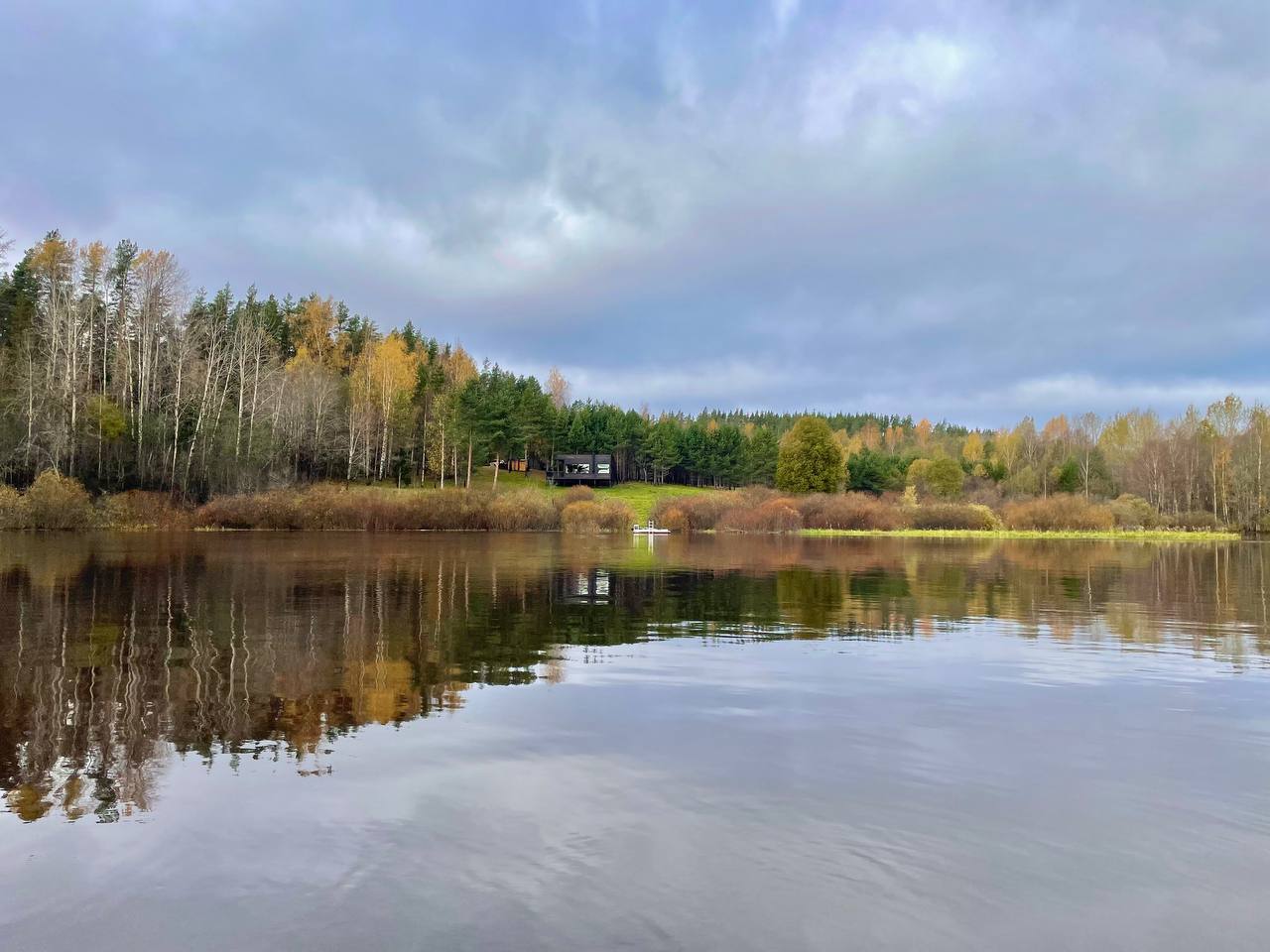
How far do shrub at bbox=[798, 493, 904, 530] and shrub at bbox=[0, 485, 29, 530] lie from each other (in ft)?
188

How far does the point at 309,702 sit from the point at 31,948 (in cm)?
546

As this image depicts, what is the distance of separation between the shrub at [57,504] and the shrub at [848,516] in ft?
179

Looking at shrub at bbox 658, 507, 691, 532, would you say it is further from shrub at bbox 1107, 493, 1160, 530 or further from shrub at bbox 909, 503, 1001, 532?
shrub at bbox 1107, 493, 1160, 530

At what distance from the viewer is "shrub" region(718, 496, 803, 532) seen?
2886 inches

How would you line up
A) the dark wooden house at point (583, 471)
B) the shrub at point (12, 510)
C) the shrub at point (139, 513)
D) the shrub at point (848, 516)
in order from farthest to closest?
the dark wooden house at point (583, 471)
the shrub at point (848, 516)
the shrub at point (139, 513)
the shrub at point (12, 510)

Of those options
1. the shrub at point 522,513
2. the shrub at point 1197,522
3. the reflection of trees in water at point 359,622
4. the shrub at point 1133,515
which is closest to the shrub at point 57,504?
the reflection of trees in water at point 359,622

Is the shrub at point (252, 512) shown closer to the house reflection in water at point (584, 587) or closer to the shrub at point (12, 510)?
the shrub at point (12, 510)

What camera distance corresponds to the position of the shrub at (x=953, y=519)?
3017 inches

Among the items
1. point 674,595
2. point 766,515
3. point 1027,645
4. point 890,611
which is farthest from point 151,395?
point 1027,645

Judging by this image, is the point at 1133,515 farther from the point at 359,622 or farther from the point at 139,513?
the point at 139,513

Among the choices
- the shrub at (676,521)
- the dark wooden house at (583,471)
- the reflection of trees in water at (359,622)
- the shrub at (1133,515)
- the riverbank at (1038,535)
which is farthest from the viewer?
the dark wooden house at (583,471)

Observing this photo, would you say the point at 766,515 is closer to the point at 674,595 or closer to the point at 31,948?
the point at 674,595

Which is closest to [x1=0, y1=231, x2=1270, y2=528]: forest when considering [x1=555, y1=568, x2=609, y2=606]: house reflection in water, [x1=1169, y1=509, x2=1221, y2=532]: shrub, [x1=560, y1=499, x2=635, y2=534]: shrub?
[x1=1169, y1=509, x2=1221, y2=532]: shrub

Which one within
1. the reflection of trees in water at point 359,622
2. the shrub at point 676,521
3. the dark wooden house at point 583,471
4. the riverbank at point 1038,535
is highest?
the dark wooden house at point 583,471
